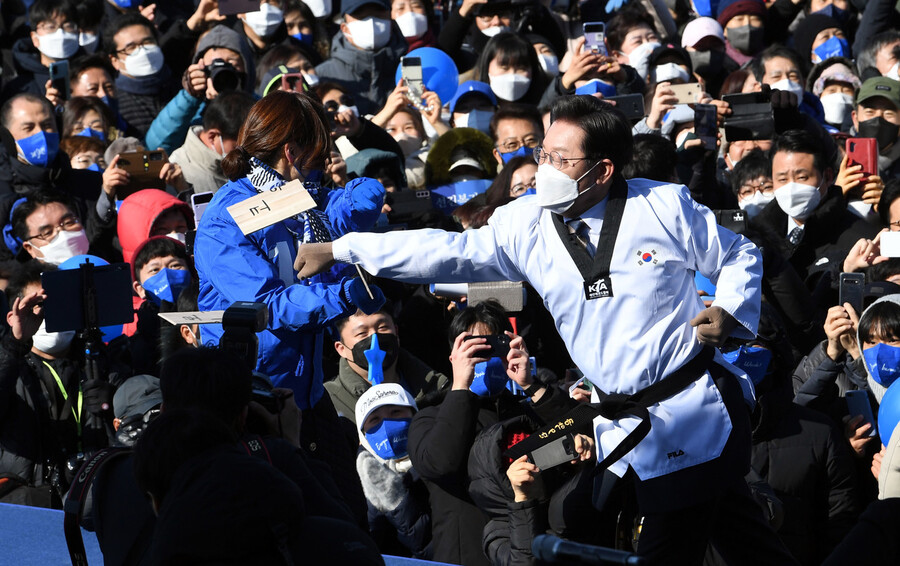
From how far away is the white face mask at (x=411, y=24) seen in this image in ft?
33.2

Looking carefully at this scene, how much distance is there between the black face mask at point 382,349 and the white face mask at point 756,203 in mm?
2495

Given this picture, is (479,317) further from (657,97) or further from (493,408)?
(657,97)

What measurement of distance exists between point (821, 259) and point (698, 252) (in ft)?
10.3

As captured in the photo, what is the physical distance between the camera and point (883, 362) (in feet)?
19.2

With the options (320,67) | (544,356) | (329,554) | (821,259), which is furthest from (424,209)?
(329,554)

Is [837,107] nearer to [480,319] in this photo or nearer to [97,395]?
[480,319]

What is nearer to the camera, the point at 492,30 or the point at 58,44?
the point at 58,44

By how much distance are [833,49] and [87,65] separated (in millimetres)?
5731

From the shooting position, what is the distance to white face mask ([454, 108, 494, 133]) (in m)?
8.69

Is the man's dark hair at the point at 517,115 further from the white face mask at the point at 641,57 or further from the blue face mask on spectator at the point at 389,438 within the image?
the blue face mask on spectator at the point at 389,438

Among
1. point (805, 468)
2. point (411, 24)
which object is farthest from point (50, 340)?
point (411, 24)

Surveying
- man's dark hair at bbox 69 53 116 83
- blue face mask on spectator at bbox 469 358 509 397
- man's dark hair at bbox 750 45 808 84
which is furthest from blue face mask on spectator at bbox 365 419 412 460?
man's dark hair at bbox 69 53 116 83

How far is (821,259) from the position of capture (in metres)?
7.02

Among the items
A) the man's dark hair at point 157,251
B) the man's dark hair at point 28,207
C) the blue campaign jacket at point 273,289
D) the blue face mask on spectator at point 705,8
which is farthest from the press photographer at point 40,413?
the blue face mask on spectator at point 705,8
